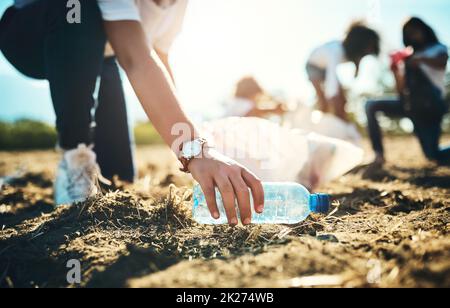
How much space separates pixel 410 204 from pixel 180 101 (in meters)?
1.45

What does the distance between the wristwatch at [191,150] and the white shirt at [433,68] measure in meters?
4.14

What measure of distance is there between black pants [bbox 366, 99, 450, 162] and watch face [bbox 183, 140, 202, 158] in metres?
4.03

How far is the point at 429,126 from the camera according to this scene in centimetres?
459

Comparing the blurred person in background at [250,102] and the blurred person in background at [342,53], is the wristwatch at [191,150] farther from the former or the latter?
the blurred person in background at [250,102]

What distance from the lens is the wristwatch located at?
1298mm

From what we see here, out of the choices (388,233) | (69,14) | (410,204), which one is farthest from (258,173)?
(69,14)

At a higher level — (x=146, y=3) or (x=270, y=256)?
(x=146, y=3)

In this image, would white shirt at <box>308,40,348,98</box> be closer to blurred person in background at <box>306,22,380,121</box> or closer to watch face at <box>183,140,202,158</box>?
blurred person in background at <box>306,22,380,121</box>

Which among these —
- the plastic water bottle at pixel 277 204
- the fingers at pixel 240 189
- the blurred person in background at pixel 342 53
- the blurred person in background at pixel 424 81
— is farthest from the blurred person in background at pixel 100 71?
the blurred person in background at pixel 424 81

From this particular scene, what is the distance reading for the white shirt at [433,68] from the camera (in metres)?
4.37

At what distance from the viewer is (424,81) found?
4.50 metres

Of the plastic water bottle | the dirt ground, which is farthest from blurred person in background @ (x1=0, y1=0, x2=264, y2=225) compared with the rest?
the plastic water bottle

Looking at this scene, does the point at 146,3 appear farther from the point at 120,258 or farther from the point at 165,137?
the point at 120,258

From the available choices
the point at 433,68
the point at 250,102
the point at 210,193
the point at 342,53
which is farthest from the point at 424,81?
the point at 210,193
